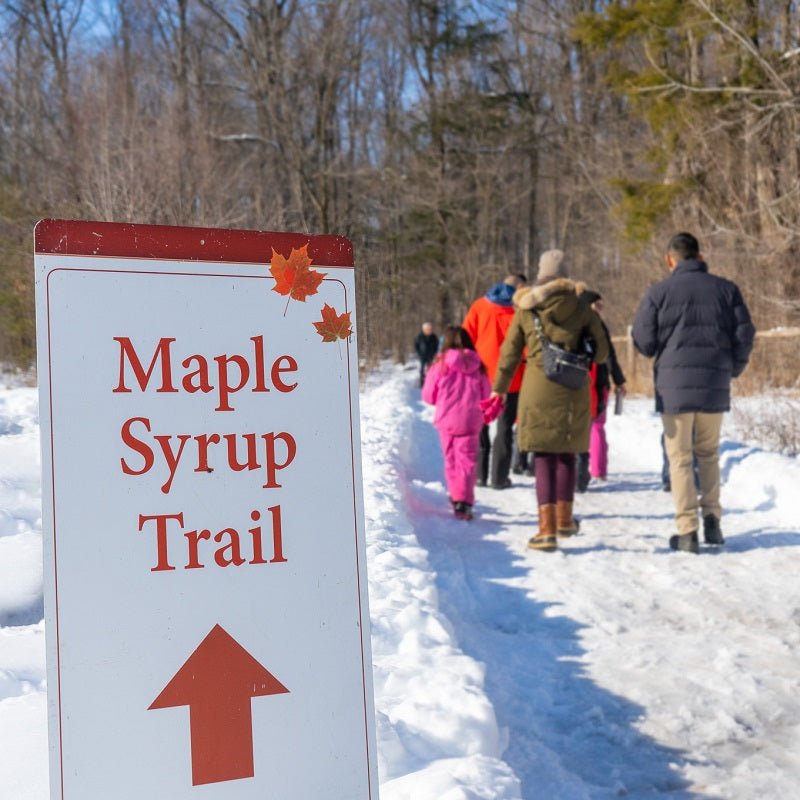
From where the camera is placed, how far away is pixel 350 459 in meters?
2.10

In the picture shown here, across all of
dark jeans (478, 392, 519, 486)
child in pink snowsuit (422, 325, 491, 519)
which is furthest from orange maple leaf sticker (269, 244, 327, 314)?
dark jeans (478, 392, 519, 486)

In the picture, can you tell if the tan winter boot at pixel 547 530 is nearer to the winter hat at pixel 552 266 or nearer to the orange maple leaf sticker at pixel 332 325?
the winter hat at pixel 552 266

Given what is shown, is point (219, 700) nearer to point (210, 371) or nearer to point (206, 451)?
point (206, 451)

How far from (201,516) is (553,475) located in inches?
174

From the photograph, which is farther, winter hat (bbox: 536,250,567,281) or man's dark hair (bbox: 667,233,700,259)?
winter hat (bbox: 536,250,567,281)

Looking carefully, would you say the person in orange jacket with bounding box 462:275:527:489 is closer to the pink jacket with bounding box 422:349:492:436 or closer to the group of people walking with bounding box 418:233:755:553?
the pink jacket with bounding box 422:349:492:436

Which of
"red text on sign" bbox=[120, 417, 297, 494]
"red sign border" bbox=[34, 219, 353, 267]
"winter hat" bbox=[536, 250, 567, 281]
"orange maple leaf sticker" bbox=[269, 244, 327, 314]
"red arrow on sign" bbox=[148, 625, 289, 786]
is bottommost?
"red arrow on sign" bbox=[148, 625, 289, 786]

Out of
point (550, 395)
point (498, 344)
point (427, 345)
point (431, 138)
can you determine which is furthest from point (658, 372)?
point (431, 138)

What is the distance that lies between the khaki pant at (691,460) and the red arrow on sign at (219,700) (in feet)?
14.5

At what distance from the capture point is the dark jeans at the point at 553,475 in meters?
6.07

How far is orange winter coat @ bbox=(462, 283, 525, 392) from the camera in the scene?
820 centimetres

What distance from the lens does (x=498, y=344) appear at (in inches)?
323

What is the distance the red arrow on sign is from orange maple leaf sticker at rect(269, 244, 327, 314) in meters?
0.74

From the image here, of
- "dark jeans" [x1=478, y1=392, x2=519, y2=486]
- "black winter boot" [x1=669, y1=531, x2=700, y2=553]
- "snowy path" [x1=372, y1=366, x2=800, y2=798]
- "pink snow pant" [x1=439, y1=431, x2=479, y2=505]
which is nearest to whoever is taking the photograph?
"snowy path" [x1=372, y1=366, x2=800, y2=798]
